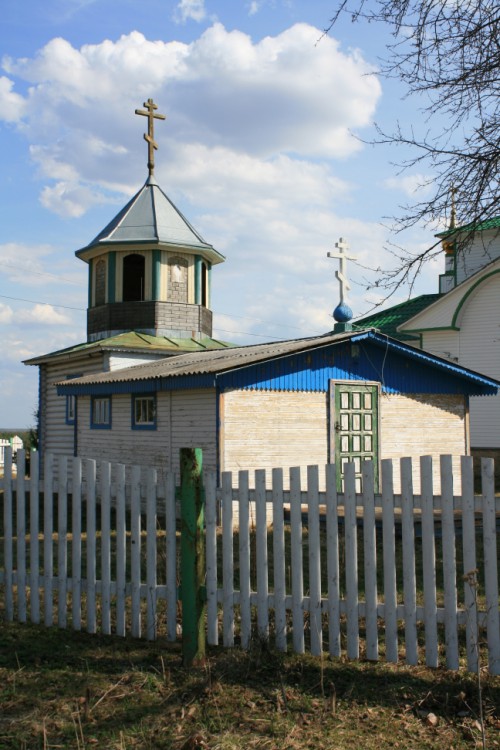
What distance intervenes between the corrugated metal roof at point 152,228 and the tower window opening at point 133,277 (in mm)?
692

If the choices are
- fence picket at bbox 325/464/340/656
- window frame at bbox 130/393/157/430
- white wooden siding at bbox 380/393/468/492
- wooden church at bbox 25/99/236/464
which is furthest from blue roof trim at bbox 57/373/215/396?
fence picket at bbox 325/464/340/656

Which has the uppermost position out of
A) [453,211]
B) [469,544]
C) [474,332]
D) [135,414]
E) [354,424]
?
[474,332]

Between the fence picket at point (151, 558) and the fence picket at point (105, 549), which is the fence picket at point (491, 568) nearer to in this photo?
the fence picket at point (151, 558)

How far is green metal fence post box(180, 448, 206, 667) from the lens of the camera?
5465 millimetres

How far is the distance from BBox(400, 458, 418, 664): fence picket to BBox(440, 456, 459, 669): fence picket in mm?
219

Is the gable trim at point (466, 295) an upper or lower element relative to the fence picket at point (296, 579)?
upper

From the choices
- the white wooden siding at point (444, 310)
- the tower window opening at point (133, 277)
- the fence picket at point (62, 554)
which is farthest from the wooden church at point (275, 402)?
the white wooden siding at point (444, 310)

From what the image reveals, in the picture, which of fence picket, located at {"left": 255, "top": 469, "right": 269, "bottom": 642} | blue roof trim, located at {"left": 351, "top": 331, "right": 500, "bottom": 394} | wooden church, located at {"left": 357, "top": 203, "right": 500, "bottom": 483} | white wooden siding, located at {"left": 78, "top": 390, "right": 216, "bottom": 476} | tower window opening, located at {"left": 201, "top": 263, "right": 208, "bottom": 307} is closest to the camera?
fence picket, located at {"left": 255, "top": 469, "right": 269, "bottom": 642}

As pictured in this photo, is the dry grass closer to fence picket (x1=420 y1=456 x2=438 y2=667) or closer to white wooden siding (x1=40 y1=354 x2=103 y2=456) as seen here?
fence picket (x1=420 y1=456 x2=438 y2=667)

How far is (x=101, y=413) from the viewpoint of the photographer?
17.0m

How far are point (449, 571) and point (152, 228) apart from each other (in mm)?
18725

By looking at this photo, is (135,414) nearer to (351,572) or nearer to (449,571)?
(351,572)

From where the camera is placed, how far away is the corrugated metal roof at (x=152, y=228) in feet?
72.3

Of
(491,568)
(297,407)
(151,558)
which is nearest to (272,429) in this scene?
(297,407)
